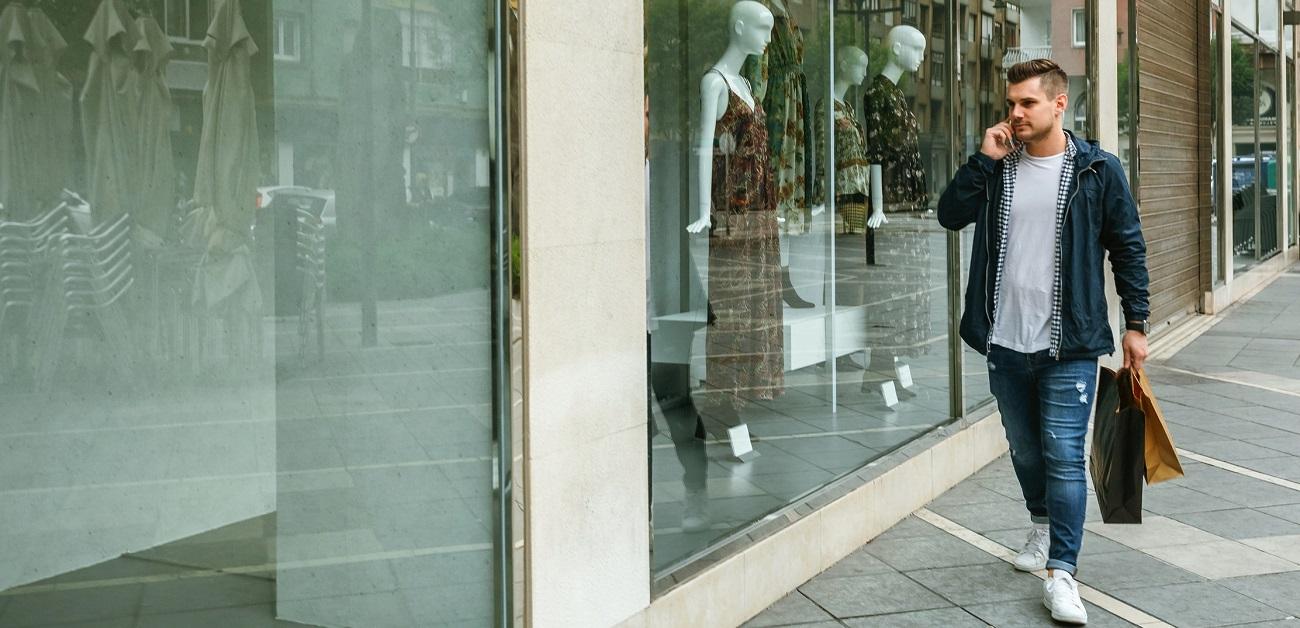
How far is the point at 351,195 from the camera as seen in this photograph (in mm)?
3238

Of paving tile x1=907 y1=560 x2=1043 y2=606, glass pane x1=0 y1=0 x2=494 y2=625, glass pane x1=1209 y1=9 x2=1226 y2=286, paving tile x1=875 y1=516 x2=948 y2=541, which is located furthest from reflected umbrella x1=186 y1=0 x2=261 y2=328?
glass pane x1=1209 y1=9 x2=1226 y2=286

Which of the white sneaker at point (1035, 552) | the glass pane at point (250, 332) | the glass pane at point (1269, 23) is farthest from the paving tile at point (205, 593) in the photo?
the glass pane at point (1269, 23)

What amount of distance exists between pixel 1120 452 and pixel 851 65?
226cm

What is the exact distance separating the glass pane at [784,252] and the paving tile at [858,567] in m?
0.32

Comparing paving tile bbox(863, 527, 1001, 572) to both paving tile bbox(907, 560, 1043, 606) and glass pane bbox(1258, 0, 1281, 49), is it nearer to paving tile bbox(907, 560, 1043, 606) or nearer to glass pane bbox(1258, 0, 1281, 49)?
paving tile bbox(907, 560, 1043, 606)

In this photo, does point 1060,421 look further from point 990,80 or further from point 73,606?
point 990,80

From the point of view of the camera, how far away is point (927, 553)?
5688mm

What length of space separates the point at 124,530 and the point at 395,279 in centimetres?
89

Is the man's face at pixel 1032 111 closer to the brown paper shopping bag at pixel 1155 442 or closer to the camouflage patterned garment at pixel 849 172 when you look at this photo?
the brown paper shopping bag at pixel 1155 442

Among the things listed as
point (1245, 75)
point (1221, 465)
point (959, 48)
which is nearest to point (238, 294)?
point (959, 48)

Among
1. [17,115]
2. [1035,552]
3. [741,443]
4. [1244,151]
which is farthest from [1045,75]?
[1244,151]

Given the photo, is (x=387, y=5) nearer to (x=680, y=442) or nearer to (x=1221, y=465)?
(x=680, y=442)

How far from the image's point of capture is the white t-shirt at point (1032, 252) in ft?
15.8

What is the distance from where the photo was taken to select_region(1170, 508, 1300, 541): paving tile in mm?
5973
